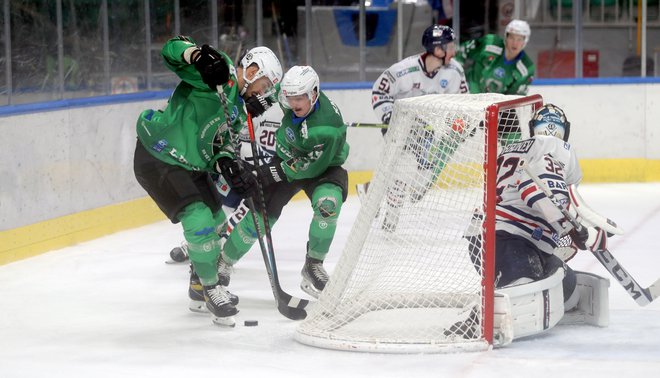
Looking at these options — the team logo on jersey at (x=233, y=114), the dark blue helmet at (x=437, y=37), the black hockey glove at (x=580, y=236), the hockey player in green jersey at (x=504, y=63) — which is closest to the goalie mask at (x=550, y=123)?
the black hockey glove at (x=580, y=236)

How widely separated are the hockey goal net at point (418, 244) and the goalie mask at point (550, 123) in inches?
3.2

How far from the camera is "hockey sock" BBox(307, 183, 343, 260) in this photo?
15.5 feet

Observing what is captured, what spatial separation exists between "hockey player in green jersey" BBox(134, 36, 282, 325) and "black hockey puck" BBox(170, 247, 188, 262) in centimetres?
126

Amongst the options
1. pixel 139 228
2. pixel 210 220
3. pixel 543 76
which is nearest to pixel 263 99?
pixel 210 220

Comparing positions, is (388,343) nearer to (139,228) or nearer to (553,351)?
(553,351)

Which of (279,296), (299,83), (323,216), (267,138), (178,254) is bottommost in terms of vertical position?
(178,254)

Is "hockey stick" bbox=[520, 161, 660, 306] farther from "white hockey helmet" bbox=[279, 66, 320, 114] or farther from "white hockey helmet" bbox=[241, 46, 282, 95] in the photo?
"white hockey helmet" bbox=[241, 46, 282, 95]

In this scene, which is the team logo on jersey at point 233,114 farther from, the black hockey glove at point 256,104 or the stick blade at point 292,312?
the stick blade at point 292,312

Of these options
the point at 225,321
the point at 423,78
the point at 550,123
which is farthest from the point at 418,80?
the point at 225,321

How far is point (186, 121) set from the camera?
4.36 meters

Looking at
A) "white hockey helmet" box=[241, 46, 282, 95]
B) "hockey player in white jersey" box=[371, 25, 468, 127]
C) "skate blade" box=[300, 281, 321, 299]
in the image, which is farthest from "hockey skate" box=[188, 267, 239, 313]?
"hockey player in white jersey" box=[371, 25, 468, 127]

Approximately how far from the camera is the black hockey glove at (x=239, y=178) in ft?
14.4

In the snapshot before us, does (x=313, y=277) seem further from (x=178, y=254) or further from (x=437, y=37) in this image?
(x=437, y=37)

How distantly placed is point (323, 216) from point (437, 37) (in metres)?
2.14
